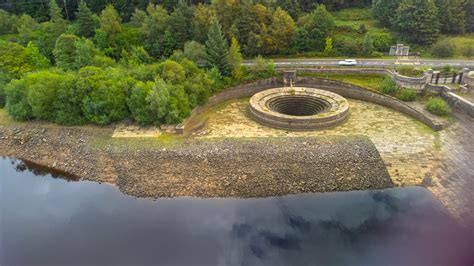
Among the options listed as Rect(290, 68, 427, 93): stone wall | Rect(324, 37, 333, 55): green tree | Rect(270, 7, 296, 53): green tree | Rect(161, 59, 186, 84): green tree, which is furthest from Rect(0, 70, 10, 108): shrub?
Rect(324, 37, 333, 55): green tree

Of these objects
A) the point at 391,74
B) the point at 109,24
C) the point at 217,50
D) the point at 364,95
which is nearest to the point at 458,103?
the point at 391,74

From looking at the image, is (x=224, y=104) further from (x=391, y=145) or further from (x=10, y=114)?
(x=10, y=114)

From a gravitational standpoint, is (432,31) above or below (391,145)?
above

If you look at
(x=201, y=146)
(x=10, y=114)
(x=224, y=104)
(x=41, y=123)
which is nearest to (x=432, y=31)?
(x=224, y=104)

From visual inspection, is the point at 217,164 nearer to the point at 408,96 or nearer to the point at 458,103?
the point at 408,96

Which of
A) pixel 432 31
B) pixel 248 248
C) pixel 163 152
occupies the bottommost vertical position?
pixel 248 248

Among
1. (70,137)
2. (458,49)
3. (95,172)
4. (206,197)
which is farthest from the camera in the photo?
(458,49)

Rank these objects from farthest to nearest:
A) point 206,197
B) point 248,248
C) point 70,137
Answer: point 70,137 → point 206,197 → point 248,248
